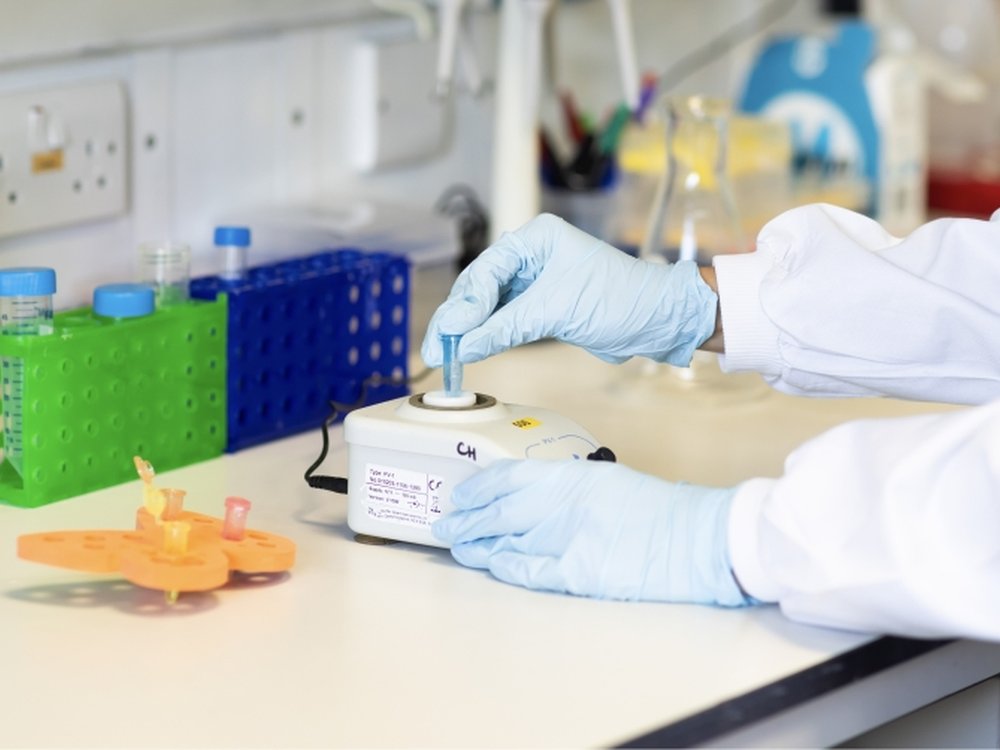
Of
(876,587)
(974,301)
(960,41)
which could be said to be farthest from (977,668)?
(960,41)

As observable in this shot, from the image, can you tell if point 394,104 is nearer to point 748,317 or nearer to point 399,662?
point 748,317

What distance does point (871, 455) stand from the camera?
0.94 meters

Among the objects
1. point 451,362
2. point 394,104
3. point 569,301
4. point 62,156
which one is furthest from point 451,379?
point 394,104

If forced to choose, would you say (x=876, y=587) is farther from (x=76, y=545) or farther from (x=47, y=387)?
(x=47, y=387)

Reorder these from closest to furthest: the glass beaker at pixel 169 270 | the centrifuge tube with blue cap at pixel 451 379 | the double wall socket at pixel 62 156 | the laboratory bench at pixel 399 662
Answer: the laboratory bench at pixel 399 662 < the centrifuge tube with blue cap at pixel 451 379 < the glass beaker at pixel 169 270 < the double wall socket at pixel 62 156

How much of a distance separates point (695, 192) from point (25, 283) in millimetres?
746

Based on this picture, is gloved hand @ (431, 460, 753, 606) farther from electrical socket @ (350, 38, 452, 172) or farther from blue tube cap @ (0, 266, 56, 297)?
electrical socket @ (350, 38, 452, 172)

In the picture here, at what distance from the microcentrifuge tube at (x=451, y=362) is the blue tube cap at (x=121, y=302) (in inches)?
10.0

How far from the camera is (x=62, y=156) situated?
1410 millimetres

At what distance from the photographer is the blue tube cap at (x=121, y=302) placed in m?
1.16

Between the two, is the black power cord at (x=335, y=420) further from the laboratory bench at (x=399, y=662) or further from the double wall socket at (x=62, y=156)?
the double wall socket at (x=62, y=156)

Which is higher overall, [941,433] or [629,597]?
[941,433]

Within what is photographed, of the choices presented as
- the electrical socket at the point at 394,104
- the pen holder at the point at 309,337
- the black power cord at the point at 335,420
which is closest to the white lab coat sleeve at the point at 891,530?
the black power cord at the point at 335,420

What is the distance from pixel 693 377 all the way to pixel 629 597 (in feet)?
1.87
